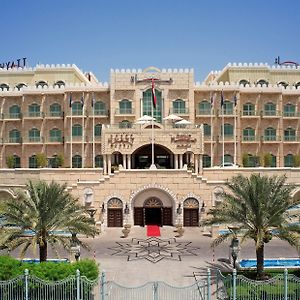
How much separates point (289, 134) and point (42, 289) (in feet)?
132

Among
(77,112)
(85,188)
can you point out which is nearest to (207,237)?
(85,188)

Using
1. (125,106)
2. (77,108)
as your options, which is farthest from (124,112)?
(77,108)

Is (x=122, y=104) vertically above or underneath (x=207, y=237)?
above

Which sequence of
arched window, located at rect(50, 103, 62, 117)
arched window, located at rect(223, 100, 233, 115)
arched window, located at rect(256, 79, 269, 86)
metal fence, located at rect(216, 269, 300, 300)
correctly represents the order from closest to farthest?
1. metal fence, located at rect(216, 269, 300, 300)
2. arched window, located at rect(223, 100, 233, 115)
3. arched window, located at rect(50, 103, 62, 117)
4. arched window, located at rect(256, 79, 269, 86)

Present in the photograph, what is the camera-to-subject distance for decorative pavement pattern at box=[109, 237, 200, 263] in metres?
29.7

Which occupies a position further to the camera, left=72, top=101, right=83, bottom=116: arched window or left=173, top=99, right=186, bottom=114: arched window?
left=72, top=101, right=83, bottom=116: arched window

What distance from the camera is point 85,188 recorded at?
135 ft

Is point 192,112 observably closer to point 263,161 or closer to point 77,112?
point 263,161

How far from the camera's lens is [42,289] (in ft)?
63.9

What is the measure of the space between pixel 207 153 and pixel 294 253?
73.0ft

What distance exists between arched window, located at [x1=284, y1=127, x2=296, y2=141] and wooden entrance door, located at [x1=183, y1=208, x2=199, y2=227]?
18067mm

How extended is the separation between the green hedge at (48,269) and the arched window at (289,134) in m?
37.3

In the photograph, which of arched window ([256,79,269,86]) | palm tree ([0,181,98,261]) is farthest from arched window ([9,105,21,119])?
palm tree ([0,181,98,261])

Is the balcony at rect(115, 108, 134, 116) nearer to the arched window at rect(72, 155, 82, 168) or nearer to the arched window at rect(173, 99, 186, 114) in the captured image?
the arched window at rect(173, 99, 186, 114)
